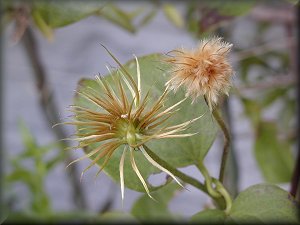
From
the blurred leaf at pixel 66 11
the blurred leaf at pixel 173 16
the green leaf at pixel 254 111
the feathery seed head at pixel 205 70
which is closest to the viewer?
the feathery seed head at pixel 205 70

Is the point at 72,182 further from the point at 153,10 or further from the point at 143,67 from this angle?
the point at 143,67

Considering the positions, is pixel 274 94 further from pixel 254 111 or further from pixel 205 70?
pixel 205 70

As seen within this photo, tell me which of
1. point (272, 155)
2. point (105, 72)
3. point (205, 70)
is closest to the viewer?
point (205, 70)

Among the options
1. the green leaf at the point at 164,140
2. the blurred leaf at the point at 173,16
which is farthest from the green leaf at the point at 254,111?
the green leaf at the point at 164,140

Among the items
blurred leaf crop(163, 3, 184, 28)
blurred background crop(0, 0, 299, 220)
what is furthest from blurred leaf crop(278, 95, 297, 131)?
blurred leaf crop(163, 3, 184, 28)

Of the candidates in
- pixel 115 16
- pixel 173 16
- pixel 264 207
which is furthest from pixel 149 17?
pixel 264 207

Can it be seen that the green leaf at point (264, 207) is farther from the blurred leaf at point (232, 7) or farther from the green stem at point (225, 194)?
the blurred leaf at point (232, 7)
